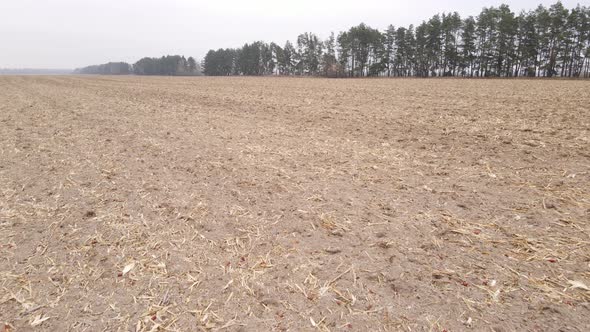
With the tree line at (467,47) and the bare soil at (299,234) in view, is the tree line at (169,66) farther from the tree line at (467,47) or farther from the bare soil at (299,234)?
the bare soil at (299,234)

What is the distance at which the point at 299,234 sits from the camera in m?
3.85

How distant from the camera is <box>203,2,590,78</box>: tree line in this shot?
61.0 meters

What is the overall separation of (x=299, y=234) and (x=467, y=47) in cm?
8213

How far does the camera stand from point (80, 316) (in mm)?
2652

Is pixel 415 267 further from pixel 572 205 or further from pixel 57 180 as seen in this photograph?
pixel 57 180

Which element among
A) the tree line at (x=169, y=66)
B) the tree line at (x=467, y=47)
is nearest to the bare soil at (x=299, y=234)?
the tree line at (x=467, y=47)

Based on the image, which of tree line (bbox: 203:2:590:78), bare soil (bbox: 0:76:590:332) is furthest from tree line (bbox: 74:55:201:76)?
bare soil (bbox: 0:76:590:332)

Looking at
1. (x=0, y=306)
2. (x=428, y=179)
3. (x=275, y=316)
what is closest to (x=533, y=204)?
(x=428, y=179)

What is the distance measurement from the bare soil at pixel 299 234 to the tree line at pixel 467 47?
72661 millimetres

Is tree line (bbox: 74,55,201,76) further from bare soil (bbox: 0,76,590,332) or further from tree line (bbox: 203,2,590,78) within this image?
bare soil (bbox: 0,76,590,332)

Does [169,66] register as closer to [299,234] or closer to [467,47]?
[467,47]

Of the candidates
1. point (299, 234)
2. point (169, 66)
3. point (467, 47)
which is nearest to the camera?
point (299, 234)

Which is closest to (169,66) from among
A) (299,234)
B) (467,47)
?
(467,47)

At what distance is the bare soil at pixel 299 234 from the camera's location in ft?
8.79
